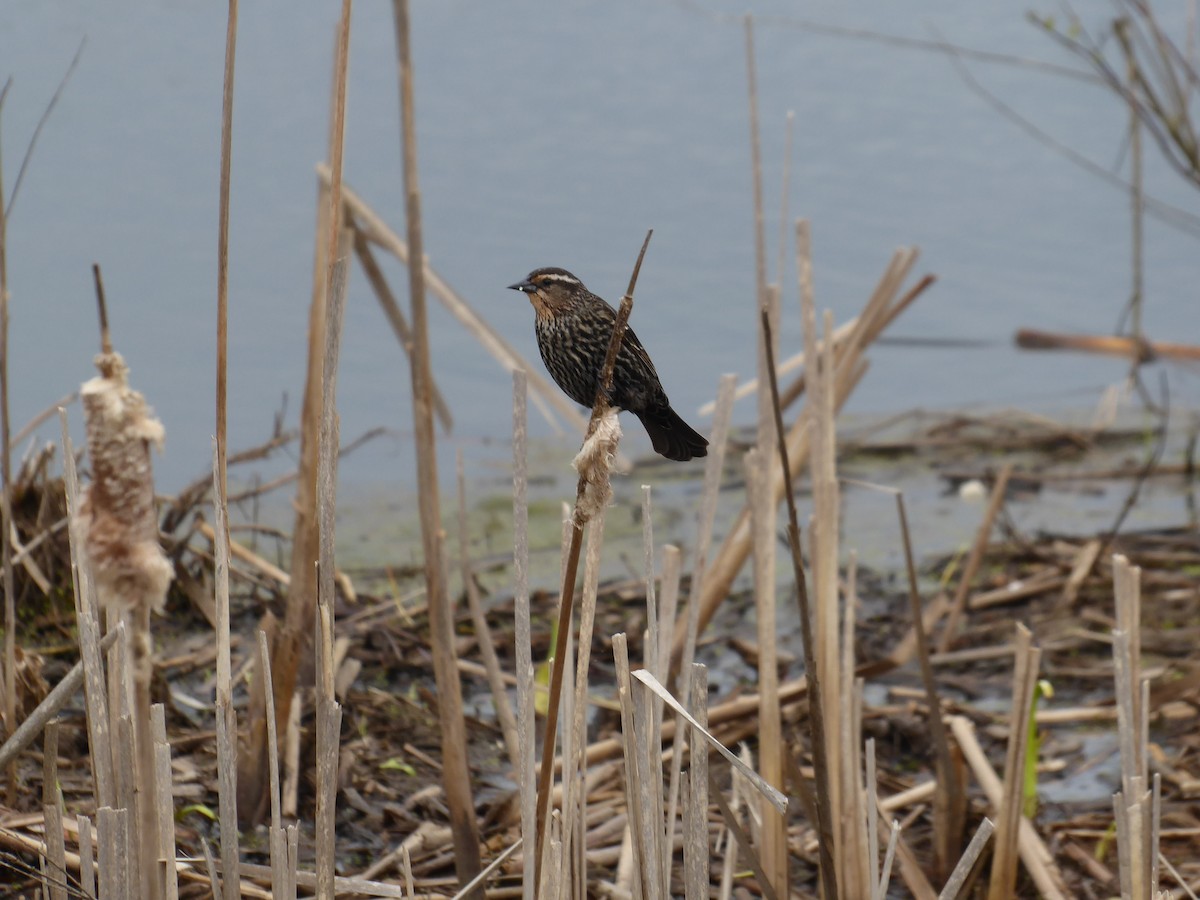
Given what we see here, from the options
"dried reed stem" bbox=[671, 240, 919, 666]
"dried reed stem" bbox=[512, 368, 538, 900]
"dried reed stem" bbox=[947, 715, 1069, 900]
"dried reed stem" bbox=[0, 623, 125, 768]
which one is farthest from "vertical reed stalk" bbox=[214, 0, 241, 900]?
"dried reed stem" bbox=[947, 715, 1069, 900]

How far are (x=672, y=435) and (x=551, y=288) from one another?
44 centimetres

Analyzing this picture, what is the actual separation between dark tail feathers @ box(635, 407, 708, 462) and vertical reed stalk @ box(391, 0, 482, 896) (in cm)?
47

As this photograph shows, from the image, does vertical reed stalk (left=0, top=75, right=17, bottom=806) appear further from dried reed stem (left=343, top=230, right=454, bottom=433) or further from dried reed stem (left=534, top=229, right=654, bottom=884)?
dried reed stem (left=534, top=229, right=654, bottom=884)

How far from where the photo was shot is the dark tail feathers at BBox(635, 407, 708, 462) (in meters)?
2.66

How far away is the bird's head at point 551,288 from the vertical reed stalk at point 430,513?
56cm

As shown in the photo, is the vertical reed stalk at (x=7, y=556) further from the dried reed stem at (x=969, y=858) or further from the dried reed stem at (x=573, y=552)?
the dried reed stem at (x=969, y=858)

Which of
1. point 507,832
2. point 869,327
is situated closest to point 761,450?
point 869,327

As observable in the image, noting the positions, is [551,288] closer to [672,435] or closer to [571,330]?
[571,330]

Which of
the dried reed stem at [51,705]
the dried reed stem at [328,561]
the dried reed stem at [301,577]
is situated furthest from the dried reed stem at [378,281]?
the dried reed stem at [51,705]

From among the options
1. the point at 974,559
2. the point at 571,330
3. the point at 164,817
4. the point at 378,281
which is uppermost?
the point at 378,281

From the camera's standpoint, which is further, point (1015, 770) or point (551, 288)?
point (551, 288)

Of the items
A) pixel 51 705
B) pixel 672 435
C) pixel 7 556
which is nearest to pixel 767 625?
→ pixel 672 435

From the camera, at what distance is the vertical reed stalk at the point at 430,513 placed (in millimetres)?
2084

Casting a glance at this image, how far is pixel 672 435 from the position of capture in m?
2.68
